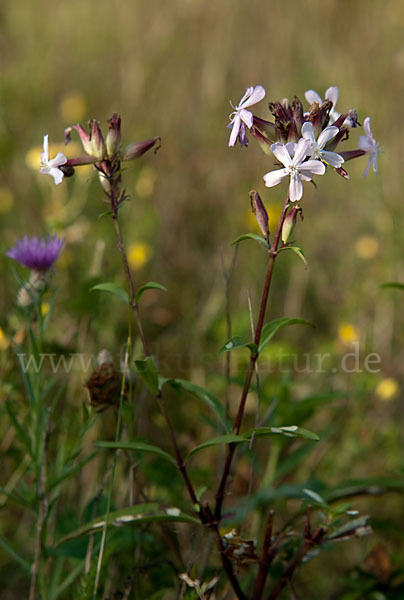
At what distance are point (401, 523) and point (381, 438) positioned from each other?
0.92 ft

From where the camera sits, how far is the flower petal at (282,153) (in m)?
1.12

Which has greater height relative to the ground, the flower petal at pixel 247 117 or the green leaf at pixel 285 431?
the flower petal at pixel 247 117

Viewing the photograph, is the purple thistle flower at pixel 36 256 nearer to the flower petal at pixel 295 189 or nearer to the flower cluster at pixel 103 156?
the flower cluster at pixel 103 156

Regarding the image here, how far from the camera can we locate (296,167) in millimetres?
1117

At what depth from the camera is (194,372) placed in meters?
2.35

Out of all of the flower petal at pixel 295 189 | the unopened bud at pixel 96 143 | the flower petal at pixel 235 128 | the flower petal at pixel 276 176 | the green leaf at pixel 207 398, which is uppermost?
the flower petal at pixel 235 128

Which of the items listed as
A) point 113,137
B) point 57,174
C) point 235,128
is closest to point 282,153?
point 235,128

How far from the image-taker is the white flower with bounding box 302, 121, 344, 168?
1100mm

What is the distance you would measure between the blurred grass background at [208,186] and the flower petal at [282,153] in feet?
2.58

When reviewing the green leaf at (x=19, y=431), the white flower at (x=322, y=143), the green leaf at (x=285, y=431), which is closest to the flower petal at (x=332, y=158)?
the white flower at (x=322, y=143)

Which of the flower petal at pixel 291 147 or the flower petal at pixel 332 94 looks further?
the flower petal at pixel 332 94

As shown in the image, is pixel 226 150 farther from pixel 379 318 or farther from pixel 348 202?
pixel 379 318

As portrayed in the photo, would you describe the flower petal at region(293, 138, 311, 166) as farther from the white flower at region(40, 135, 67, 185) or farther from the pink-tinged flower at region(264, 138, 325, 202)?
the white flower at region(40, 135, 67, 185)

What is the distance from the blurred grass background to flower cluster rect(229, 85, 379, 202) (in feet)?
2.37
